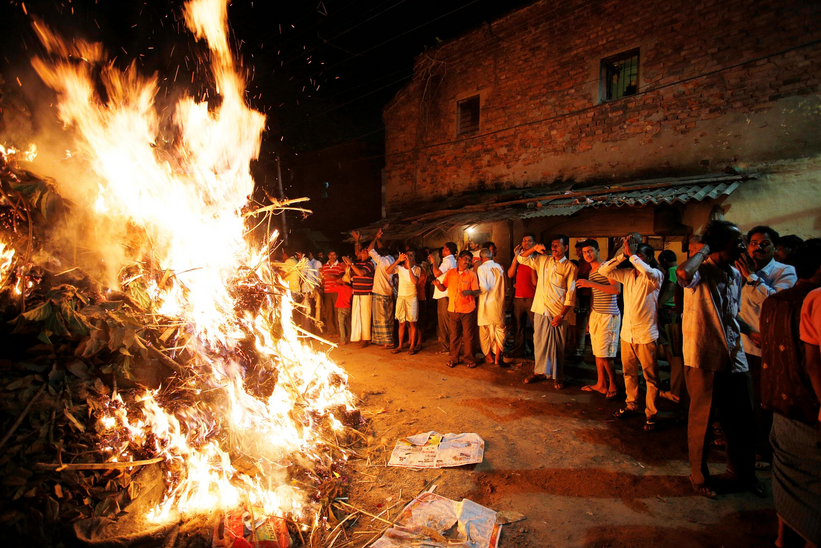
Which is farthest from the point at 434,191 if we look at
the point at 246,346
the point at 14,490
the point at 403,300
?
the point at 14,490

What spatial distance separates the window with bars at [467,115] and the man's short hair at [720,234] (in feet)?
32.9

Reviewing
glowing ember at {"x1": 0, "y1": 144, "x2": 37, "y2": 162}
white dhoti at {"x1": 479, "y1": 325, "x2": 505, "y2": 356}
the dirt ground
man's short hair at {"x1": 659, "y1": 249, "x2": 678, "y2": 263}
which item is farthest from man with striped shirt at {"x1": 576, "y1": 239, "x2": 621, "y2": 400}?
glowing ember at {"x1": 0, "y1": 144, "x2": 37, "y2": 162}

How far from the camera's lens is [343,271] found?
33.8ft

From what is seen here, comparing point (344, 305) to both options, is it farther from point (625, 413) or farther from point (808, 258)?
point (808, 258)

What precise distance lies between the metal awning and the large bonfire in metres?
6.16

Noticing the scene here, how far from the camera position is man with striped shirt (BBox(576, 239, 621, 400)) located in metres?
5.86

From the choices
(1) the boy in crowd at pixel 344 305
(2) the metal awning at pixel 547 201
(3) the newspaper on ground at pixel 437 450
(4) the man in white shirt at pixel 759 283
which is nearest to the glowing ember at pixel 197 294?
(3) the newspaper on ground at pixel 437 450

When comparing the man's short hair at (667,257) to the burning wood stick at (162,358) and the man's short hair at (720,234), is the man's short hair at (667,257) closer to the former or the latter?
the man's short hair at (720,234)

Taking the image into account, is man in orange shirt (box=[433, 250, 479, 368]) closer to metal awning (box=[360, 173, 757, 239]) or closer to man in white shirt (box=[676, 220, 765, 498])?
metal awning (box=[360, 173, 757, 239])

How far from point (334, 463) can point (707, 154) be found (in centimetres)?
931

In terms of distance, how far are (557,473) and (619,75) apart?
986cm

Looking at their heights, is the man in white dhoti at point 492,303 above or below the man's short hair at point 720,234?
below

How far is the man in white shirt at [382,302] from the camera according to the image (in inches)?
370

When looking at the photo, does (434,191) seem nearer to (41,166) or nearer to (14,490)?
(41,166)
